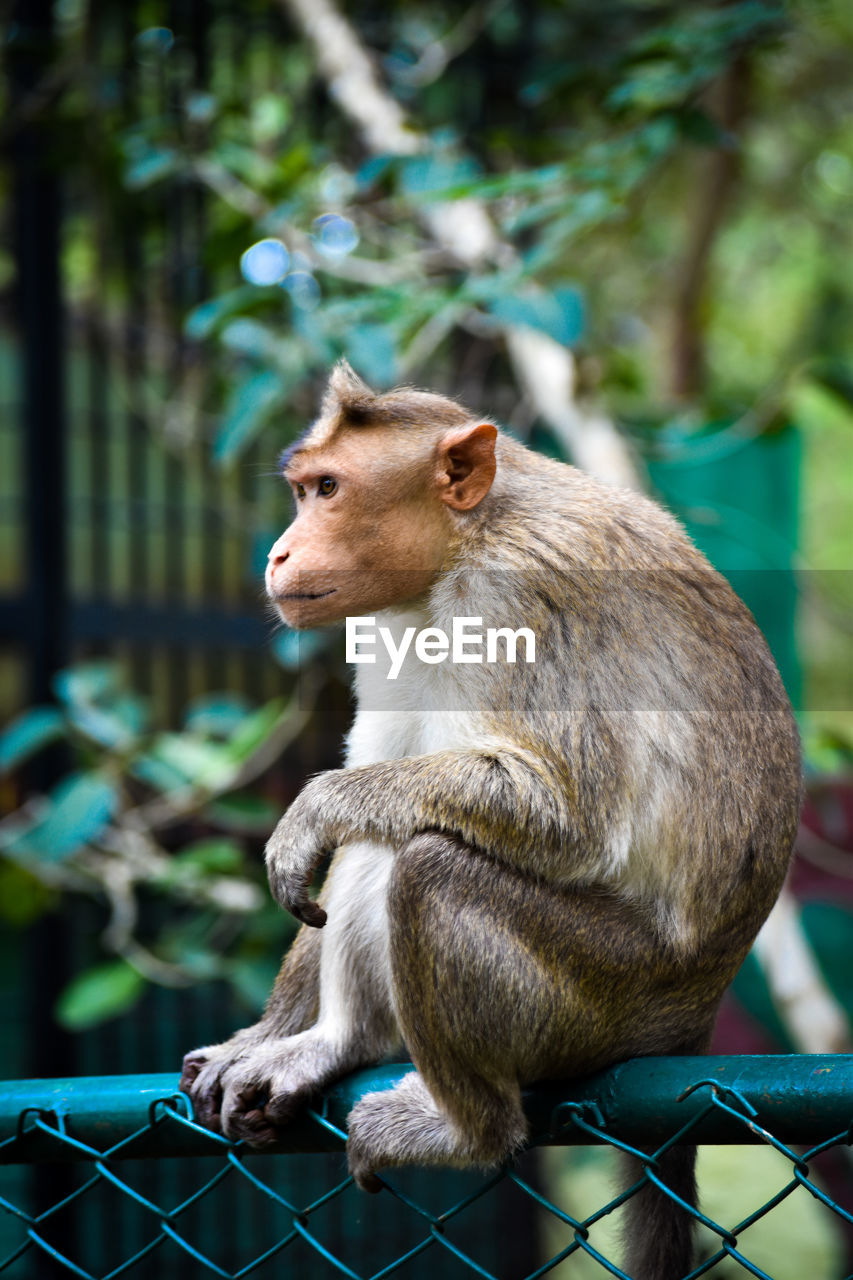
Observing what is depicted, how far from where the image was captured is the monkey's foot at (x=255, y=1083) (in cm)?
204

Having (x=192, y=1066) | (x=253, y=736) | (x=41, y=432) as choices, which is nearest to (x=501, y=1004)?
(x=192, y=1066)

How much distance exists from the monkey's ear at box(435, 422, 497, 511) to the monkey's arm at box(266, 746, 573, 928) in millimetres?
444

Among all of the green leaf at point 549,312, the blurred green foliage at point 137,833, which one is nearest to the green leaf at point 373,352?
the green leaf at point 549,312

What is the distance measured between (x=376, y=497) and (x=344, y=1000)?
0.90 metres

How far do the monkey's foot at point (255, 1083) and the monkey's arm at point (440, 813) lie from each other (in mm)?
323

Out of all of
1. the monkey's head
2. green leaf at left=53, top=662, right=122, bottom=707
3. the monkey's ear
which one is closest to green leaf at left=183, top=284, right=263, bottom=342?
green leaf at left=53, top=662, right=122, bottom=707

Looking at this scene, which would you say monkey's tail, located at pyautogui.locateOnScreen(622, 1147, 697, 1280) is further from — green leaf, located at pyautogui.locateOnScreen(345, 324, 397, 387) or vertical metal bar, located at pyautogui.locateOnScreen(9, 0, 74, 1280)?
vertical metal bar, located at pyautogui.locateOnScreen(9, 0, 74, 1280)

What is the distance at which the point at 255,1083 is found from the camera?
6.95 ft

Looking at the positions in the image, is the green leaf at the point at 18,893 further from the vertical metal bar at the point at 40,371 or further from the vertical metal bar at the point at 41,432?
the vertical metal bar at the point at 40,371

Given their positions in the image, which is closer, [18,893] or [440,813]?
[440,813]

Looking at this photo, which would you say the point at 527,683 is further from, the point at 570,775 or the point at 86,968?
the point at 86,968

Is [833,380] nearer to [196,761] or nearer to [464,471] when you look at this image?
[464,471]

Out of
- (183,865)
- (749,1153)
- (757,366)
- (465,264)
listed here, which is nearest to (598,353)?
(465,264)

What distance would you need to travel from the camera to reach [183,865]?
163 inches
